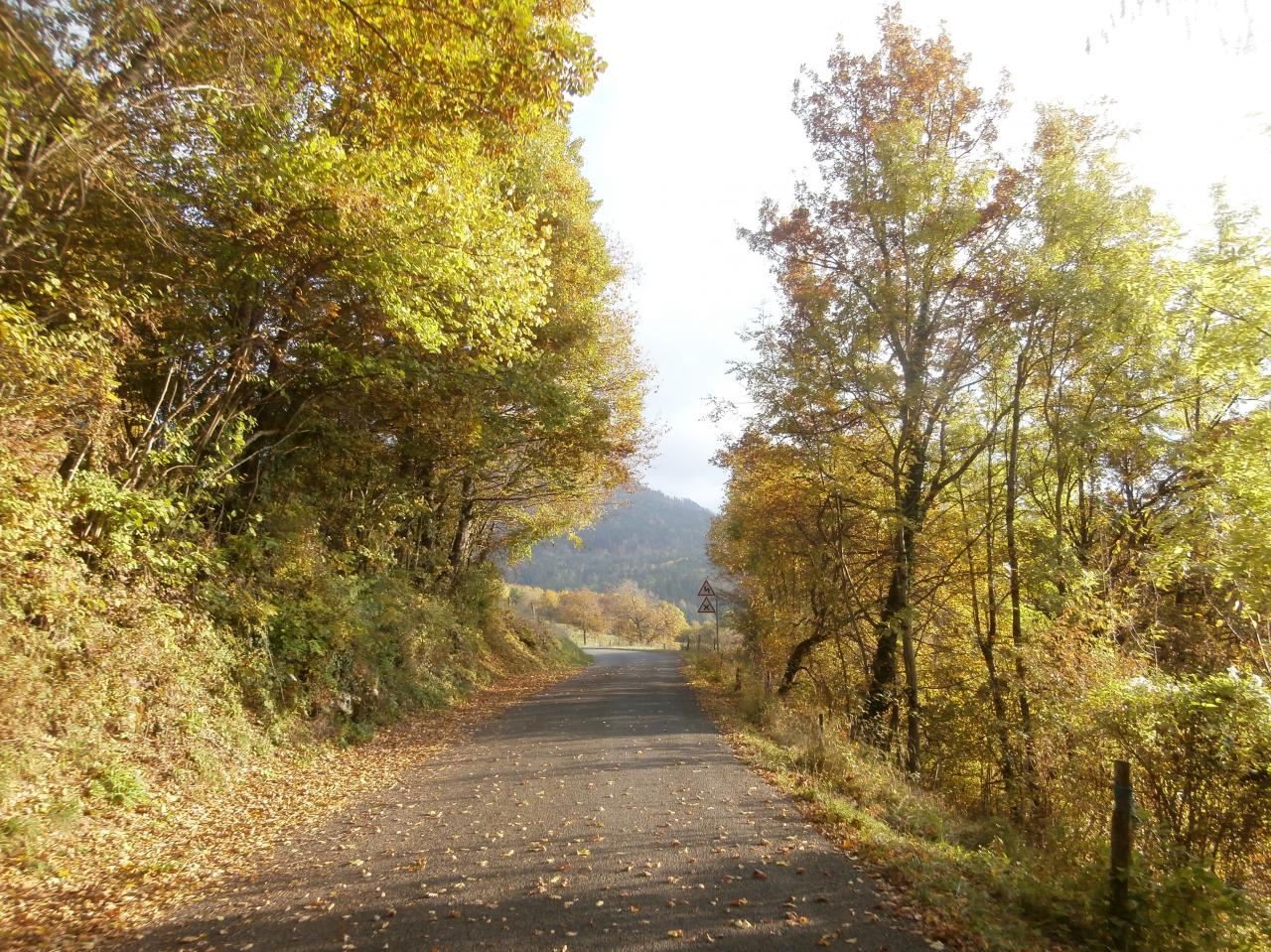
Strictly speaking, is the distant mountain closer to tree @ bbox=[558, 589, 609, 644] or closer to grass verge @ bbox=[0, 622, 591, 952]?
tree @ bbox=[558, 589, 609, 644]

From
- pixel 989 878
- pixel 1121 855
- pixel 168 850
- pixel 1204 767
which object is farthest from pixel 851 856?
pixel 168 850

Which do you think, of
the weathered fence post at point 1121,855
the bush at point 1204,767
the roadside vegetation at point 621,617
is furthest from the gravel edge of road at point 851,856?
the roadside vegetation at point 621,617

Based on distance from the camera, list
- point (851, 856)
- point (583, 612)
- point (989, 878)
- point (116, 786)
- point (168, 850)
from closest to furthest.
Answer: point (989, 878)
point (168, 850)
point (851, 856)
point (116, 786)
point (583, 612)

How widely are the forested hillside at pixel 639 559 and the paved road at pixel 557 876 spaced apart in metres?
103

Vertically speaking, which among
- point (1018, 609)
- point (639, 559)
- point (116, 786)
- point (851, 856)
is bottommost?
point (116, 786)

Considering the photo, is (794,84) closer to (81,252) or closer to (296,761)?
(81,252)

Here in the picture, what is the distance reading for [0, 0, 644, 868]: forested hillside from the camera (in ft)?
17.8

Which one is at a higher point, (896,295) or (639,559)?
(639,559)

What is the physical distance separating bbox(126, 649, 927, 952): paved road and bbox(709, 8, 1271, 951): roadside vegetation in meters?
0.99

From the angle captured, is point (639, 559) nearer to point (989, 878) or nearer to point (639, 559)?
point (639, 559)

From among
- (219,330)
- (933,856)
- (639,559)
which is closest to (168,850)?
(933,856)

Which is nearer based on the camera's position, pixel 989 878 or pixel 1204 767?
pixel 989 878

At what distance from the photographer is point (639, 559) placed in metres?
166

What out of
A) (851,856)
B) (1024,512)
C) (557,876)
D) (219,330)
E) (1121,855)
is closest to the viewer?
(1121,855)
